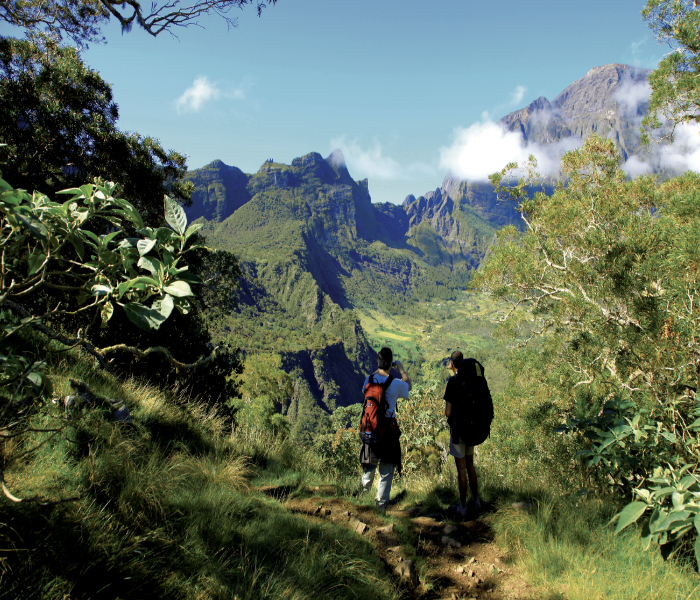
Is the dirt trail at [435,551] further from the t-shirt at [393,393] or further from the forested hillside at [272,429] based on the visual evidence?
the t-shirt at [393,393]

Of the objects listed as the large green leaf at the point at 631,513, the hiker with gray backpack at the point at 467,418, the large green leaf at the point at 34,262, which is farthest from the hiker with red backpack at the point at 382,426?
the large green leaf at the point at 34,262

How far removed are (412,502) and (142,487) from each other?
10.4 ft

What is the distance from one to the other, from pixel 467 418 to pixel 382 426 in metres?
0.87

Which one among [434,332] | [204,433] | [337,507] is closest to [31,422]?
[204,433]

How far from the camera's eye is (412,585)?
2465 millimetres

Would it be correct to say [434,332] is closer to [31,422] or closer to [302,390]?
[302,390]

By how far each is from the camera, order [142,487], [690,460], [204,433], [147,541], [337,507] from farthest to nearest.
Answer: [204,433]
[337,507]
[690,460]
[142,487]
[147,541]

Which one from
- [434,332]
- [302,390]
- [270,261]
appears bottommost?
[302,390]

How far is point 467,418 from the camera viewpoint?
12.7ft

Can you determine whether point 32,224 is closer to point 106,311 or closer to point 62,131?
point 106,311

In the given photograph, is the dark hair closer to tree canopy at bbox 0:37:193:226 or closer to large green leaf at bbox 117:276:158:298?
large green leaf at bbox 117:276:158:298

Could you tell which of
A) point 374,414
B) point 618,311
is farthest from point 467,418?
point 618,311

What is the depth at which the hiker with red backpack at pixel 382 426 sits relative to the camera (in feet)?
12.8

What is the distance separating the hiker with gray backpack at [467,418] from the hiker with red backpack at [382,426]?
1.73ft
